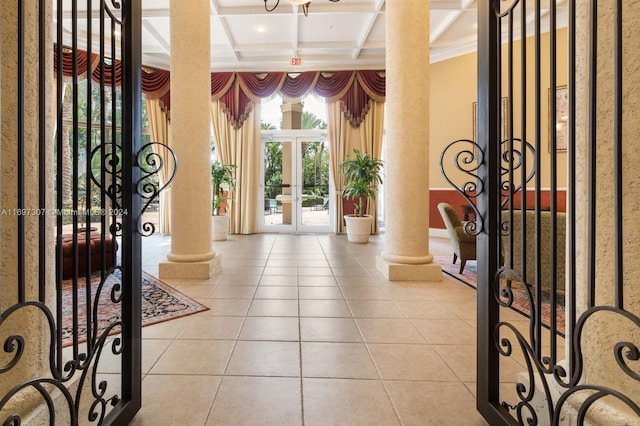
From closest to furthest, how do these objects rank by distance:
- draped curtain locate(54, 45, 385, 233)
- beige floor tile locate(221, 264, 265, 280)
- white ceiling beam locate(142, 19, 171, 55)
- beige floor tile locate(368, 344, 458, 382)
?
beige floor tile locate(368, 344, 458, 382), beige floor tile locate(221, 264, 265, 280), white ceiling beam locate(142, 19, 171, 55), draped curtain locate(54, 45, 385, 233)

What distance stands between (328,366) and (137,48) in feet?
5.50

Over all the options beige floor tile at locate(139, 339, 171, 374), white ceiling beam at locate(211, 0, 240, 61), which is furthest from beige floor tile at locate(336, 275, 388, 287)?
white ceiling beam at locate(211, 0, 240, 61)

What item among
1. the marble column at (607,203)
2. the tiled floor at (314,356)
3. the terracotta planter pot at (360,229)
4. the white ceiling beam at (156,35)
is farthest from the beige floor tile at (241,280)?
the white ceiling beam at (156,35)

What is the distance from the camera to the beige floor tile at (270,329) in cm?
214

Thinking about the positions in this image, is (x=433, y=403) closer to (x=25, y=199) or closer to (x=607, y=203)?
(x=607, y=203)

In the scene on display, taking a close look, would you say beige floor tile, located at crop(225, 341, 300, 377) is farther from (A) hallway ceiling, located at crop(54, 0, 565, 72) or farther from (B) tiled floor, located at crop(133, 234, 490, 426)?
(A) hallway ceiling, located at crop(54, 0, 565, 72)

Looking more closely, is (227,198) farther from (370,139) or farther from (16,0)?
(16,0)

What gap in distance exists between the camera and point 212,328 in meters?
2.28

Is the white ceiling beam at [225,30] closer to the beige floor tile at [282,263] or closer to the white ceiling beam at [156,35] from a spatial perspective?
the white ceiling beam at [156,35]

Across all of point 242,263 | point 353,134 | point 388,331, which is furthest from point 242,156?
point 388,331

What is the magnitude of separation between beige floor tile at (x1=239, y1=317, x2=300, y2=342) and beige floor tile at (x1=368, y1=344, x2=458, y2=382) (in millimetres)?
515

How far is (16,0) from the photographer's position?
0.94 m

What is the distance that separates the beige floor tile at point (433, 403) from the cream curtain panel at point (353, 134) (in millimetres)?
6091

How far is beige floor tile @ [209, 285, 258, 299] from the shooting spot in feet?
9.88
